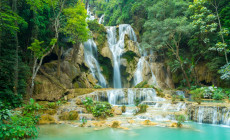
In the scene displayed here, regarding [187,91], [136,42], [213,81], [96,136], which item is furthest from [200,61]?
[96,136]

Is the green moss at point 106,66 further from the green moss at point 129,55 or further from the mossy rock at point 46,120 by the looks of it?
the mossy rock at point 46,120

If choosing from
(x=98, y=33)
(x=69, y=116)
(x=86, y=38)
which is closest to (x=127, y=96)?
(x=86, y=38)

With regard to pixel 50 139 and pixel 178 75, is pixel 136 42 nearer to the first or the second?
pixel 178 75

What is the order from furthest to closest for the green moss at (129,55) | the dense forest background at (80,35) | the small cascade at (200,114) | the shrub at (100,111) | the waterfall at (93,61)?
the green moss at (129,55)
the waterfall at (93,61)
the dense forest background at (80,35)
the shrub at (100,111)
the small cascade at (200,114)

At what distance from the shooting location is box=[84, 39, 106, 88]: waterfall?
799 inches

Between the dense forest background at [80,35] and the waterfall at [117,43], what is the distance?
6.62 feet

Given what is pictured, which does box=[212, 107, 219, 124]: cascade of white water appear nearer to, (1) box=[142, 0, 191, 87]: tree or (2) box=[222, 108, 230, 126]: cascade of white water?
(2) box=[222, 108, 230, 126]: cascade of white water

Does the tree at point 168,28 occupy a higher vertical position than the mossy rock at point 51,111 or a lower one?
higher

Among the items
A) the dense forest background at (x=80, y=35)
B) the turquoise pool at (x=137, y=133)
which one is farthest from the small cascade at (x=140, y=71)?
the turquoise pool at (x=137, y=133)

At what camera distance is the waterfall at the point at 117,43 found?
864 inches

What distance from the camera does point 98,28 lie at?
2286cm

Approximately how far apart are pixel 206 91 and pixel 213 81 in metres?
5.15

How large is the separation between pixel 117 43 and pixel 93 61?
497 cm

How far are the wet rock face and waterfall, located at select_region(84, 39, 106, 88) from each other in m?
13.4
